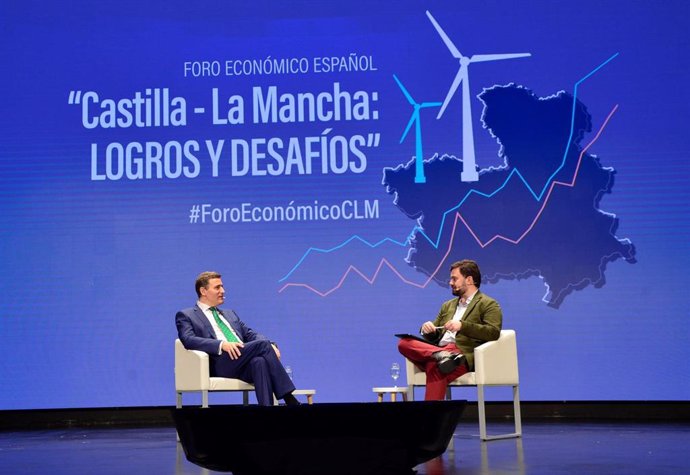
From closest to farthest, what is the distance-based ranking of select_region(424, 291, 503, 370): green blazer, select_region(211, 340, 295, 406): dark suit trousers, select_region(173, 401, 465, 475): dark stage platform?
1. select_region(173, 401, 465, 475): dark stage platform
2. select_region(424, 291, 503, 370): green blazer
3. select_region(211, 340, 295, 406): dark suit trousers

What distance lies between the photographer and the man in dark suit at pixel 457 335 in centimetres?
464

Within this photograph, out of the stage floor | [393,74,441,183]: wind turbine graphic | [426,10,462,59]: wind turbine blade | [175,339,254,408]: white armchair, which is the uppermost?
[426,10,462,59]: wind turbine blade

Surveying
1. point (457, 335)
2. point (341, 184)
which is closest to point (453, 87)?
point (341, 184)

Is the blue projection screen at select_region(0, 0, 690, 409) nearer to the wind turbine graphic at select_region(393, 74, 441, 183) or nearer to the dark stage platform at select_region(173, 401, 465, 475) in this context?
the wind turbine graphic at select_region(393, 74, 441, 183)

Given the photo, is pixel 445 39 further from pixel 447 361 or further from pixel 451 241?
pixel 447 361

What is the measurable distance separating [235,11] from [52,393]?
9.70 feet

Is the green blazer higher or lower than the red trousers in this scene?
higher

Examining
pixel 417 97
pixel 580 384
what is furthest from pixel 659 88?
pixel 580 384

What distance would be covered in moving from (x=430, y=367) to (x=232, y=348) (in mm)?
1084

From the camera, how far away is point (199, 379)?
4918mm

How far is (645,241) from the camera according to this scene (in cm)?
599

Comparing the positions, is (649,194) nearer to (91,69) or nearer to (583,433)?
(583,433)

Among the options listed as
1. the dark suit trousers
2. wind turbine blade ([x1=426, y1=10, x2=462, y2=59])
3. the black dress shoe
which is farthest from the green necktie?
wind turbine blade ([x1=426, y1=10, x2=462, y2=59])

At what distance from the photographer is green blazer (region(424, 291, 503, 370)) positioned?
4.70 meters
